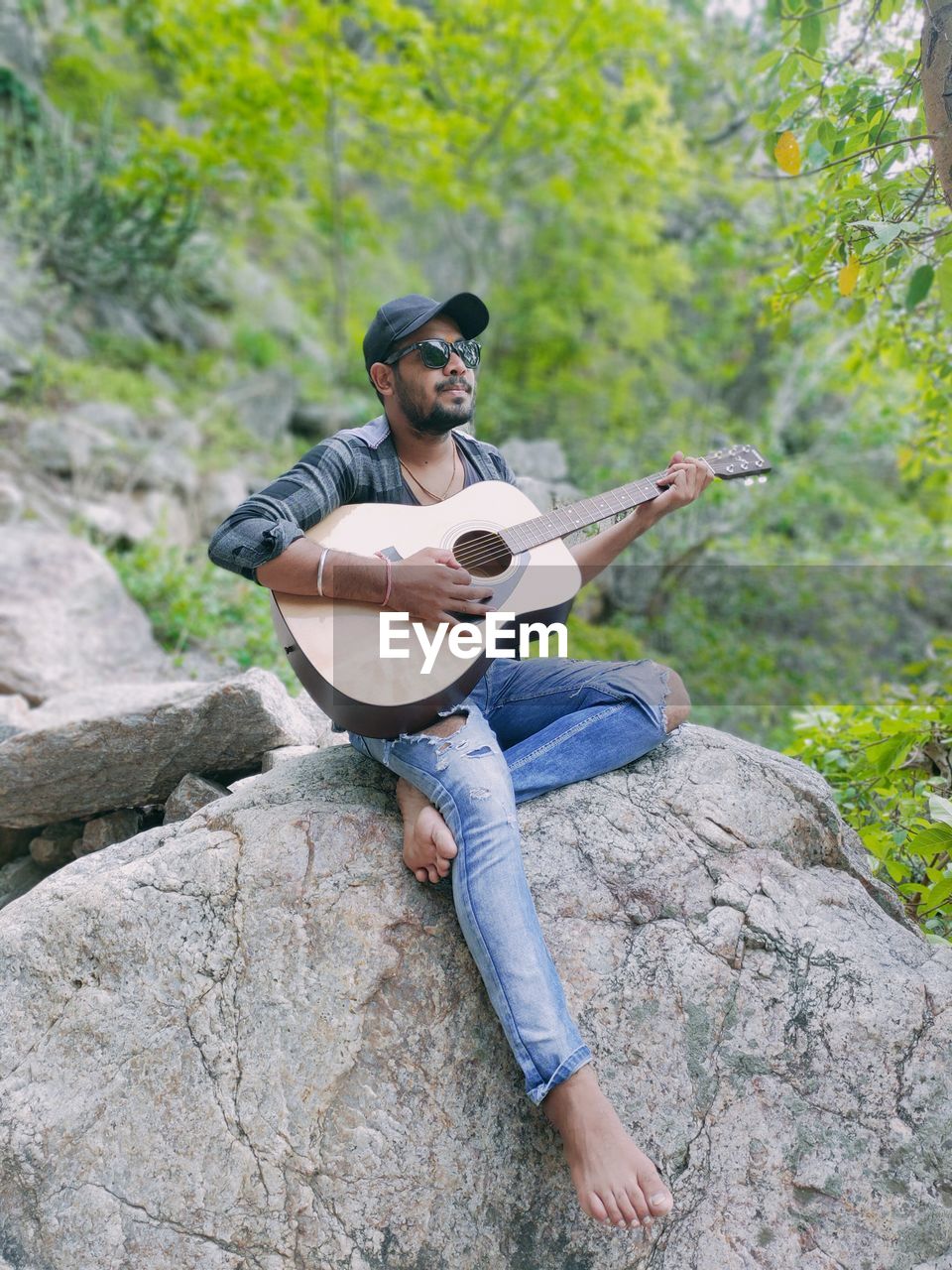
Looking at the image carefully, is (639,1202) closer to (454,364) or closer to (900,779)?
(900,779)

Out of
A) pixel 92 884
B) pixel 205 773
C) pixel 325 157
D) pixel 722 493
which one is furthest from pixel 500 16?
pixel 92 884

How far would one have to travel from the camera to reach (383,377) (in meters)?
2.86

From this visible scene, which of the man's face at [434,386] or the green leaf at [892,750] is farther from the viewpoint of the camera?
the green leaf at [892,750]

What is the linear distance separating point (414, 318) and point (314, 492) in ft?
1.85

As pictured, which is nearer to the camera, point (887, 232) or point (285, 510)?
point (887, 232)

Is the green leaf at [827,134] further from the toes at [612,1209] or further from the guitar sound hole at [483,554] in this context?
the toes at [612,1209]

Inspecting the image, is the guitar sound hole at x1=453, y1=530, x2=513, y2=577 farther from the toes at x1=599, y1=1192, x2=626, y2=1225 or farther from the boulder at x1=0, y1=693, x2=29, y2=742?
the boulder at x1=0, y1=693, x2=29, y2=742

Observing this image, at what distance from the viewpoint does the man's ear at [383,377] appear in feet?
9.31

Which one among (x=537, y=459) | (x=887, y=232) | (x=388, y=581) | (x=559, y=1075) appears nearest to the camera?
(x=559, y=1075)

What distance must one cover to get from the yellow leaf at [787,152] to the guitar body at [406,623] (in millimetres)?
1267

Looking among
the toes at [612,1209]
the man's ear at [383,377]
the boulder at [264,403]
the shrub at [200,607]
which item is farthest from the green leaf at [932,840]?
the boulder at [264,403]

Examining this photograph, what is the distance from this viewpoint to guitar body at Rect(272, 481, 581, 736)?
8.07ft

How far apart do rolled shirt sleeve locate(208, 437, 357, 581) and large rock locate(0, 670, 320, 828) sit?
843 millimetres

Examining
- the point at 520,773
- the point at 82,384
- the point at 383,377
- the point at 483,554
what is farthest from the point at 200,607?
the point at 520,773
